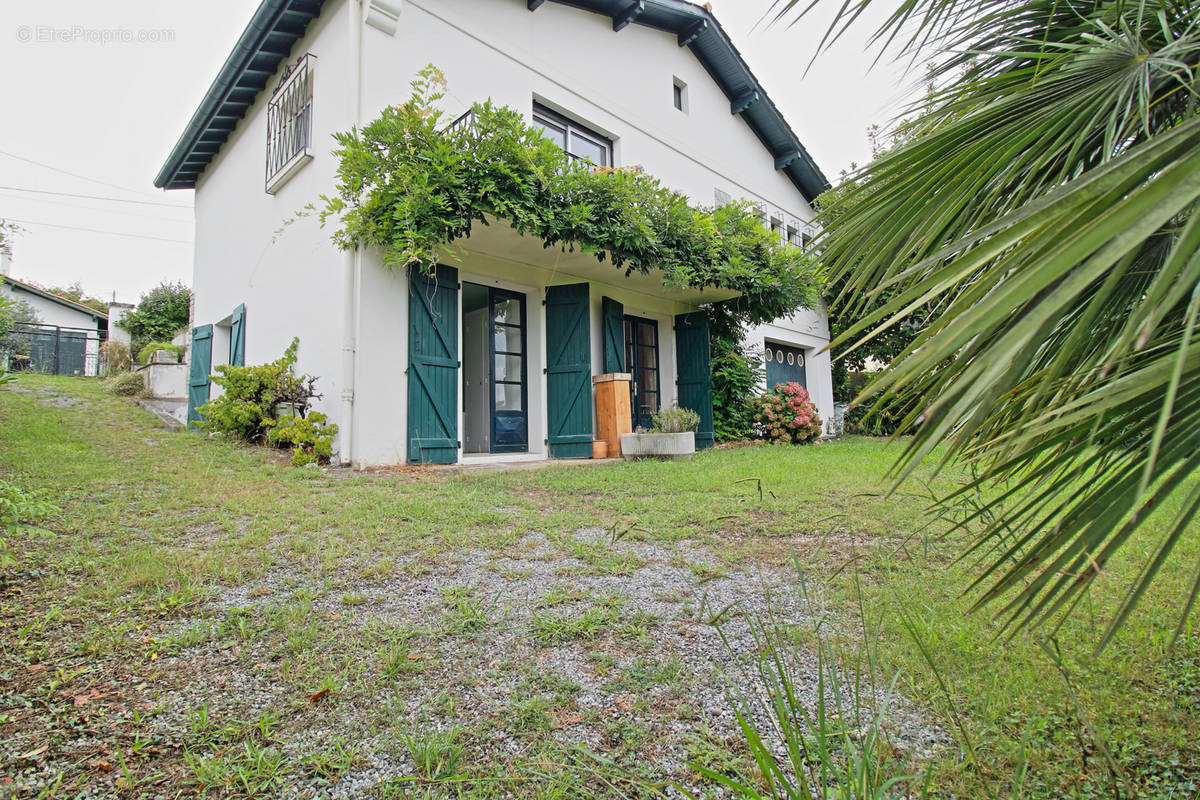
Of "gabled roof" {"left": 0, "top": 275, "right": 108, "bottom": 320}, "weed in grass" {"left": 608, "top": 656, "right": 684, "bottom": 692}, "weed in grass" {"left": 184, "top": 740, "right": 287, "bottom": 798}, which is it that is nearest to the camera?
"weed in grass" {"left": 184, "top": 740, "right": 287, "bottom": 798}

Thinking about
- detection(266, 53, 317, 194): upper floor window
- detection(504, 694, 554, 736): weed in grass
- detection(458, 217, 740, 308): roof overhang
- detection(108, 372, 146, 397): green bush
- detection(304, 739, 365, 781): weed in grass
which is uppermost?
detection(266, 53, 317, 194): upper floor window

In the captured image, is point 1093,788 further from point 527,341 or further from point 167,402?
point 167,402

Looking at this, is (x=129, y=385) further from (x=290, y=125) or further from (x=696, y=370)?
(x=696, y=370)

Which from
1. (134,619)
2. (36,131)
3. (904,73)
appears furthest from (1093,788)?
(36,131)

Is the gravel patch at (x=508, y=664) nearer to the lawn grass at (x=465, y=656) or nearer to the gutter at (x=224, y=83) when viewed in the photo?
the lawn grass at (x=465, y=656)

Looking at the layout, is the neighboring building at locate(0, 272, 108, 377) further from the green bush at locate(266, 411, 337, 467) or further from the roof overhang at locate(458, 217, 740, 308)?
the roof overhang at locate(458, 217, 740, 308)

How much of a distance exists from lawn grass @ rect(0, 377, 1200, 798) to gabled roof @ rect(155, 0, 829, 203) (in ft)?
18.8

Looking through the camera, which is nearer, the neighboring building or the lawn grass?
the lawn grass

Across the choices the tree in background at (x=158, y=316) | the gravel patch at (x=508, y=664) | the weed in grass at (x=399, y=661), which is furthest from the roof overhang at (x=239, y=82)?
the weed in grass at (x=399, y=661)

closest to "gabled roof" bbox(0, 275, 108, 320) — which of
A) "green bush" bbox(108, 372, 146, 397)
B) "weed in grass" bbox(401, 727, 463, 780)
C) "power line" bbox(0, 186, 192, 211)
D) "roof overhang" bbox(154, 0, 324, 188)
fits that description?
"power line" bbox(0, 186, 192, 211)

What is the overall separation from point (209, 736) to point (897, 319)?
1.47m

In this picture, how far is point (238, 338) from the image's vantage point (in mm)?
7262

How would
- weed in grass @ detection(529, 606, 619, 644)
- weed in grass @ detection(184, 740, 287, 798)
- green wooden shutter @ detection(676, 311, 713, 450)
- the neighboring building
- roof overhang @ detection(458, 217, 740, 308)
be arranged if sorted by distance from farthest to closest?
the neighboring building, green wooden shutter @ detection(676, 311, 713, 450), roof overhang @ detection(458, 217, 740, 308), weed in grass @ detection(529, 606, 619, 644), weed in grass @ detection(184, 740, 287, 798)

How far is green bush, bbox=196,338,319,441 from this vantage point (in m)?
5.38
